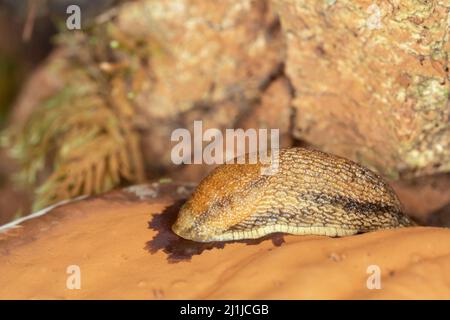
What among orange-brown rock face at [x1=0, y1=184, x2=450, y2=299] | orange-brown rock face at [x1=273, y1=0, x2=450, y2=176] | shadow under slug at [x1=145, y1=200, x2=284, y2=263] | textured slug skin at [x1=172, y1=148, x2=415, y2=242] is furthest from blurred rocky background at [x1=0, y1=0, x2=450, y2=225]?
shadow under slug at [x1=145, y1=200, x2=284, y2=263]

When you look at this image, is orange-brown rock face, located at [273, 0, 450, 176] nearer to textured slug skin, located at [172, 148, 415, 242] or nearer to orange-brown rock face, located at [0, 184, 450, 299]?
textured slug skin, located at [172, 148, 415, 242]

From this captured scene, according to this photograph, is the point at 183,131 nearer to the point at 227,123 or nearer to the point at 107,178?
the point at 227,123

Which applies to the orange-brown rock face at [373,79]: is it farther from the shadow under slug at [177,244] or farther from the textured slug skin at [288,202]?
the shadow under slug at [177,244]

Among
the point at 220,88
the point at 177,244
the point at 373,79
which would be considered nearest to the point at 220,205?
the point at 177,244

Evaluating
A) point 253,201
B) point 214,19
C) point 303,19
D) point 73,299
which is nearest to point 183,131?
point 214,19

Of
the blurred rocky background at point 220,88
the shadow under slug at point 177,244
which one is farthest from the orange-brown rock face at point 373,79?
the shadow under slug at point 177,244

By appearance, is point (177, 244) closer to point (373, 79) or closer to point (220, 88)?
point (373, 79)
